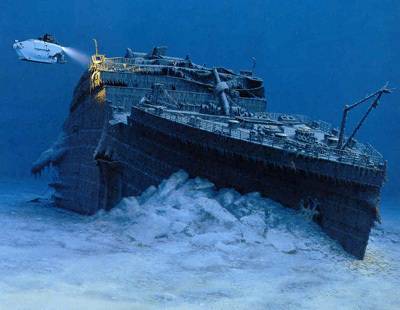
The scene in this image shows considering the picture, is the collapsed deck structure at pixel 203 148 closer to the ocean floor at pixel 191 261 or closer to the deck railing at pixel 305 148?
the deck railing at pixel 305 148

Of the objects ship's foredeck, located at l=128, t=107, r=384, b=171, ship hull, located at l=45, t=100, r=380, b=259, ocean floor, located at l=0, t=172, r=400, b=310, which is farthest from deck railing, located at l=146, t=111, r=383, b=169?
ocean floor, located at l=0, t=172, r=400, b=310

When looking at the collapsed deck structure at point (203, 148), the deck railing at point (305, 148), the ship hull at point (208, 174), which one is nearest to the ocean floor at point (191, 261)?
the ship hull at point (208, 174)

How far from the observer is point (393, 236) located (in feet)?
96.4

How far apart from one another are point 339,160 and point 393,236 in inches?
507

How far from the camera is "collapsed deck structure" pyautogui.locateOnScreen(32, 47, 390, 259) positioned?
1983 cm

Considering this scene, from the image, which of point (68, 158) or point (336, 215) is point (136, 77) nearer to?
point (68, 158)

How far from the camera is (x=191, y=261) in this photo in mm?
16922

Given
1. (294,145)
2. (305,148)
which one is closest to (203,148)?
(294,145)

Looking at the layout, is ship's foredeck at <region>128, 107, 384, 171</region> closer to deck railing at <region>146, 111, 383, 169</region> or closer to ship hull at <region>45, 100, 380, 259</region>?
deck railing at <region>146, 111, 383, 169</region>

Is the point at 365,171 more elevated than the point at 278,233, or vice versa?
the point at 365,171

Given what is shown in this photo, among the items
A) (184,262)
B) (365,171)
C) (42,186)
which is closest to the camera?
(184,262)

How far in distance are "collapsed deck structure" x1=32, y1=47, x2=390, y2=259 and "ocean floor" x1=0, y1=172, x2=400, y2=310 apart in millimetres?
1069

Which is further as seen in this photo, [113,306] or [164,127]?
[164,127]

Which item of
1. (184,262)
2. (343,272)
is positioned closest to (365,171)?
(343,272)
